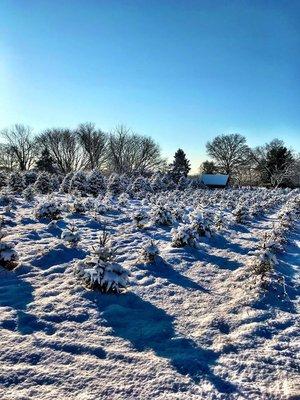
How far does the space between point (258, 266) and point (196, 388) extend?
3.30m

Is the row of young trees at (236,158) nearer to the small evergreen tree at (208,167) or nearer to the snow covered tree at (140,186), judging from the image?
the small evergreen tree at (208,167)

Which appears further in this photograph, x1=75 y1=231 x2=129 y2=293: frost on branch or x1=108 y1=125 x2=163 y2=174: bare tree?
x1=108 y1=125 x2=163 y2=174: bare tree

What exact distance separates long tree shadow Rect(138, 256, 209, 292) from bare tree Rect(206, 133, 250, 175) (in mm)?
57283

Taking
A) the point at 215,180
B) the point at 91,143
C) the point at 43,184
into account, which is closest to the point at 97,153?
the point at 91,143

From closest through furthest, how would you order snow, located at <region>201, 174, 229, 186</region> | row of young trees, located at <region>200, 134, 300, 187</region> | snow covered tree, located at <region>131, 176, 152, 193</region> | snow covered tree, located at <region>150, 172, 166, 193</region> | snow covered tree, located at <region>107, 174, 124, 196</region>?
snow covered tree, located at <region>107, 174, 124, 196</region>, snow covered tree, located at <region>131, 176, 152, 193</region>, snow covered tree, located at <region>150, 172, 166, 193</region>, snow, located at <region>201, 174, 229, 186</region>, row of young trees, located at <region>200, 134, 300, 187</region>

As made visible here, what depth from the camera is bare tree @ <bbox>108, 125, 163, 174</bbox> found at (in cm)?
5331

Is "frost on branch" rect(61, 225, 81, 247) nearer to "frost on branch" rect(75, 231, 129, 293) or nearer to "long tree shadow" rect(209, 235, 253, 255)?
"frost on branch" rect(75, 231, 129, 293)

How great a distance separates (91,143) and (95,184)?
103 ft

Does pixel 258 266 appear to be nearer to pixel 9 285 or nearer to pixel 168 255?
pixel 168 255

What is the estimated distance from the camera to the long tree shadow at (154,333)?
148 inches

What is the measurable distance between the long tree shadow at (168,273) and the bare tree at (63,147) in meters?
46.8

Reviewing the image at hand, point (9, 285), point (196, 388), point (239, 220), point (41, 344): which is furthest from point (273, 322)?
point (239, 220)

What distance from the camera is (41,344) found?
4086 mm

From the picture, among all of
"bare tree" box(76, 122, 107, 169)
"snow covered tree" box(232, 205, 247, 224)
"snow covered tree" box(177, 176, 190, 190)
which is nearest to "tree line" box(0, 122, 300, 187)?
"bare tree" box(76, 122, 107, 169)
